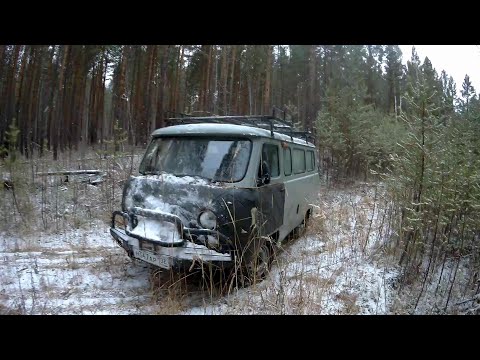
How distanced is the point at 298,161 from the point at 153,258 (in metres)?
4.12

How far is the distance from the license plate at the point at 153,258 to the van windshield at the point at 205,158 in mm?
1211

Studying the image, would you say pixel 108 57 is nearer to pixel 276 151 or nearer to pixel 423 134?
pixel 276 151

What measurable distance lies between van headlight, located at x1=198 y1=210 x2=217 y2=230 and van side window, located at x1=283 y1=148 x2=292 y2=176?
86.1 inches

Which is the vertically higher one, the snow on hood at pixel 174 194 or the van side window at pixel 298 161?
the van side window at pixel 298 161

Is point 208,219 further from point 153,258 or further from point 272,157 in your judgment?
point 272,157

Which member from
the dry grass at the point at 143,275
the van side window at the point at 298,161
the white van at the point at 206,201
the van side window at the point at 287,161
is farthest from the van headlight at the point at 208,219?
the van side window at the point at 298,161

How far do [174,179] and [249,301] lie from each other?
6.26 ft

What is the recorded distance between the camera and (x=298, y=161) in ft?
22.4

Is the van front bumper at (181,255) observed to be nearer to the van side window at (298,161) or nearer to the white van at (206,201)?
the white van at (206,201)

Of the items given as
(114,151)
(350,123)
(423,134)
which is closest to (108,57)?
(114,151)

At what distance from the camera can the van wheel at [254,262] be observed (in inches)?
159

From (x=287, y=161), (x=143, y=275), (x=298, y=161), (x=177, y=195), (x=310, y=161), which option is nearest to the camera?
(x=177, y=195)

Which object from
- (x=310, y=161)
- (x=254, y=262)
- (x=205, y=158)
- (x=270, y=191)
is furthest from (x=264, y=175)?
(x=310, y=161)

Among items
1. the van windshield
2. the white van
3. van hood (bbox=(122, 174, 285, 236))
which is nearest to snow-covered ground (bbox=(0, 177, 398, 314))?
the white van
